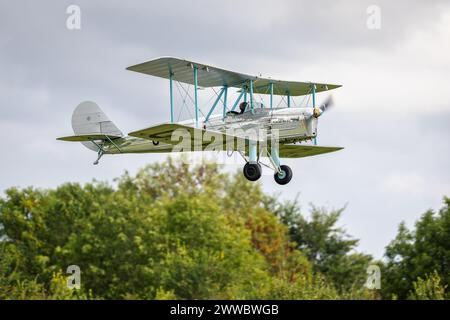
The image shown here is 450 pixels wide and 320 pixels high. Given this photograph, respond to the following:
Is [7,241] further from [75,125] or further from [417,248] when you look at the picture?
[75,125]

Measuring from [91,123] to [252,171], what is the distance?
6133mm

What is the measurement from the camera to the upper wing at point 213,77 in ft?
86.3

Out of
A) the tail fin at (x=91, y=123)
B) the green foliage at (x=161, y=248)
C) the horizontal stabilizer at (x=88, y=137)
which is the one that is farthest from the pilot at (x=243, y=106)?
the green foliage at (x=161, y=248)

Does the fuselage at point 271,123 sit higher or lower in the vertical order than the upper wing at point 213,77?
lower

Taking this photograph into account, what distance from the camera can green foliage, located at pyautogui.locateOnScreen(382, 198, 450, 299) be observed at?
7406 cm

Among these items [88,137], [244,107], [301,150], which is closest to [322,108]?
[301,150]

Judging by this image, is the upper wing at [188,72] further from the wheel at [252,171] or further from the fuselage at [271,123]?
the wheel at [252,171]

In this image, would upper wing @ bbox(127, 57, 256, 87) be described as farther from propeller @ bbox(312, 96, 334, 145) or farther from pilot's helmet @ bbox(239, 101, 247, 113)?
propeller @ bbox(312, 96, 334, 145)

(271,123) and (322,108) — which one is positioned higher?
(322,108)

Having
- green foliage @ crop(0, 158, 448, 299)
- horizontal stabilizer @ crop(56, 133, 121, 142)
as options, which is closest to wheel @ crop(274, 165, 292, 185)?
horizontal stabilizer @ crop(56, 133, 121, 142)

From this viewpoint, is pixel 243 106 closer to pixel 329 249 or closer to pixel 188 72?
pixel 188 72

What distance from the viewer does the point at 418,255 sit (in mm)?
75062

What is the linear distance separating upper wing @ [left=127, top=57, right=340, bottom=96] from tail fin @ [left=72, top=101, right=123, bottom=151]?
268 cm

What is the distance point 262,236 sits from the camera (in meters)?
93.7
